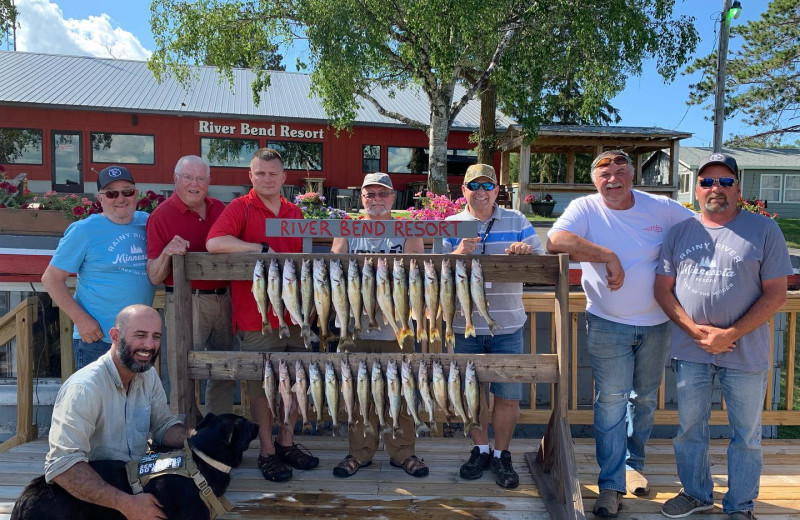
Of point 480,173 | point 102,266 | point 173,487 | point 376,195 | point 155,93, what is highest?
point 155,93

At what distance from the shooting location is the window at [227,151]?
2061 centimetres

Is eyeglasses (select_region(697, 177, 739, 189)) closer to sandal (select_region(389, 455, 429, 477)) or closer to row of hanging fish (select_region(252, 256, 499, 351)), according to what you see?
row of hanging fish (select_region(252, 256, 499, 351))

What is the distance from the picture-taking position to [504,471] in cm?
391

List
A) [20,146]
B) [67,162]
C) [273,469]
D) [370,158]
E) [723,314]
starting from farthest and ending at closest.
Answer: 1. [370,158]
2. [67,162]
3. [20,146]
4. [273,469]
5. [723,314]

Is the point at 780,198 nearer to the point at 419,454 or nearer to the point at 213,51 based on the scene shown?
the point at 213,51

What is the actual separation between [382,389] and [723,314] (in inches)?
80.1

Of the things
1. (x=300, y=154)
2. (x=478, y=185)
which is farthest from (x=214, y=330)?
(x=300, y=154)

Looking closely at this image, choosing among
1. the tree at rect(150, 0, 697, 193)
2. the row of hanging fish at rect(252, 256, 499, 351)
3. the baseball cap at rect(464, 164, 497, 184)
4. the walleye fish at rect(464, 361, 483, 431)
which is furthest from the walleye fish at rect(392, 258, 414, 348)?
the tree at rect(150, 0, 697, 193)

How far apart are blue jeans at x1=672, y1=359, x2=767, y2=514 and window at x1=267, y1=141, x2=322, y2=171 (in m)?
18.8

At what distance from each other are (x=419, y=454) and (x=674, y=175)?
660 inches

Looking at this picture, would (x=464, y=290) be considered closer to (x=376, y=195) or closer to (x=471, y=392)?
(x=471, y=392)

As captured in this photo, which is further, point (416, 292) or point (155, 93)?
point (155, 93)

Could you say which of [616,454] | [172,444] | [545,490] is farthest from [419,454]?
[172,444]

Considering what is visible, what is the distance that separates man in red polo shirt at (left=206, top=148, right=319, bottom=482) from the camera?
12.4ft
